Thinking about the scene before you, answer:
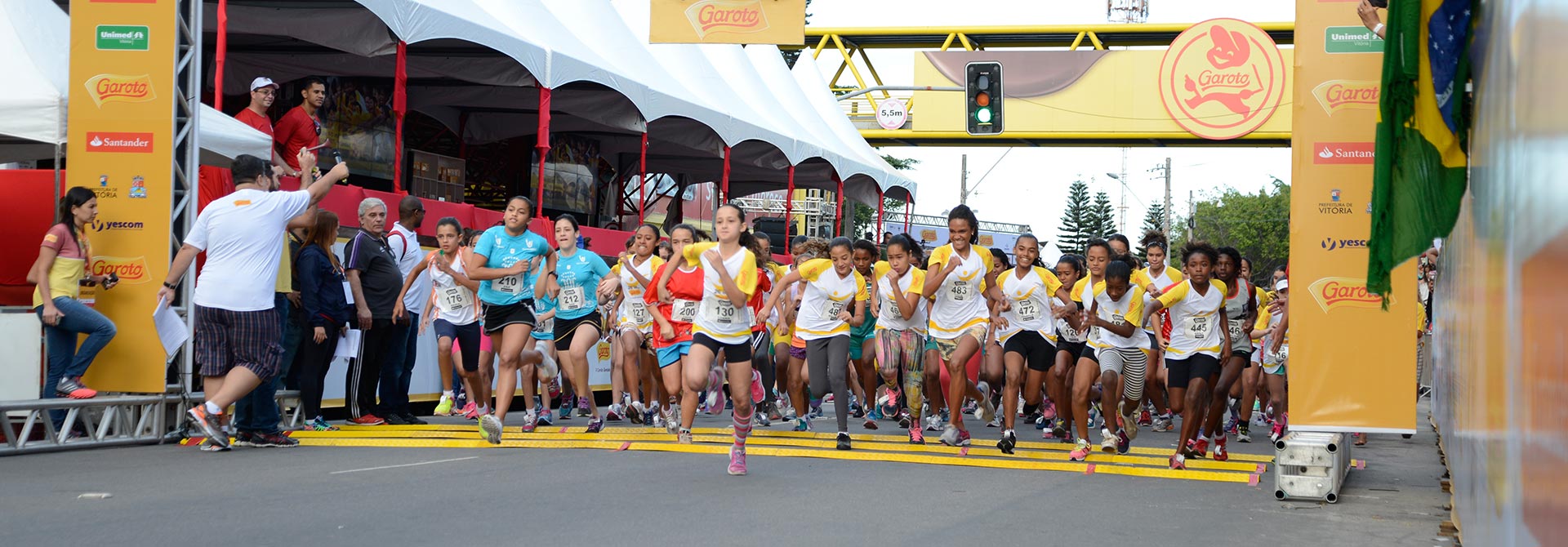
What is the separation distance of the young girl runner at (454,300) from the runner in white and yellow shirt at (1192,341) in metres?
5.99

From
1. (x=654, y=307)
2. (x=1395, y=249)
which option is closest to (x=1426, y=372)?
(x=654, y=307)

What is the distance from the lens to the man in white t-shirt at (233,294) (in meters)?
9.77

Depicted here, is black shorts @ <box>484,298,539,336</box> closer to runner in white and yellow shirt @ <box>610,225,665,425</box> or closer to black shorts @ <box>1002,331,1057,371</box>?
runner in white and yellow shirt @ <box>610,225,665,425</box>

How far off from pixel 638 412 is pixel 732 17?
669 cm

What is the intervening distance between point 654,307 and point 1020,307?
3641 mm

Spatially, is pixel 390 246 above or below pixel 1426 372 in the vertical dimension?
above

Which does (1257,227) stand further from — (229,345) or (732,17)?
(229,345)

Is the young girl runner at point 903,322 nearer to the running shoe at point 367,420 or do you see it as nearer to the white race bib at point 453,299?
the white race bib at point 453,299

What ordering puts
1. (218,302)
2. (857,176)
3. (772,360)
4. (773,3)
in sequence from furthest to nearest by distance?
1. (857,176)
2. (773,3)
3. (772,360)
4. (218,302)

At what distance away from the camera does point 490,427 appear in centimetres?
1074

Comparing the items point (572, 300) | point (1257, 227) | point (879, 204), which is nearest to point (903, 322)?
point (572, 300)

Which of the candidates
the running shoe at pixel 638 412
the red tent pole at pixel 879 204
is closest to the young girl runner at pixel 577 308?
the running shoe at pixel 638 412

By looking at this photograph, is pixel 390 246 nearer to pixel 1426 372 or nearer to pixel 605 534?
pixel 605 534

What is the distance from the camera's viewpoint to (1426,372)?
2192 cm
